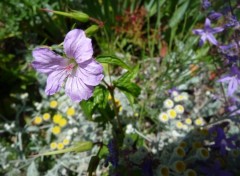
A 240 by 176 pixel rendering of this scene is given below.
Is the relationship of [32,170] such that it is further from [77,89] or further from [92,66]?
[92,66]

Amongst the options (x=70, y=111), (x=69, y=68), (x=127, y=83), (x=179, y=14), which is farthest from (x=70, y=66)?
(x=179, y=14)

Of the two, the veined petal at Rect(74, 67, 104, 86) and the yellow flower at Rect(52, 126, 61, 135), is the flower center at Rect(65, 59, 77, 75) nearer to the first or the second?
the veined petal at Rect(74, 67, 104, 86)

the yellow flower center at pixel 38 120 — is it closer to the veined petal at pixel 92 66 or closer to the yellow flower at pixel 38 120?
the yellow flower at pixel 38 120

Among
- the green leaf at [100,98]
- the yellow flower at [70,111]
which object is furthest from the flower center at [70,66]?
the yellow flower at [70,111]

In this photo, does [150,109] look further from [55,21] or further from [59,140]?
[55,21]

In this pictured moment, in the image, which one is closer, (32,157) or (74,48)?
(74,48)

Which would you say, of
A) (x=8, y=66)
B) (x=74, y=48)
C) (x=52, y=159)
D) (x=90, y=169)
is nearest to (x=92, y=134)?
(x=52, y=159)
